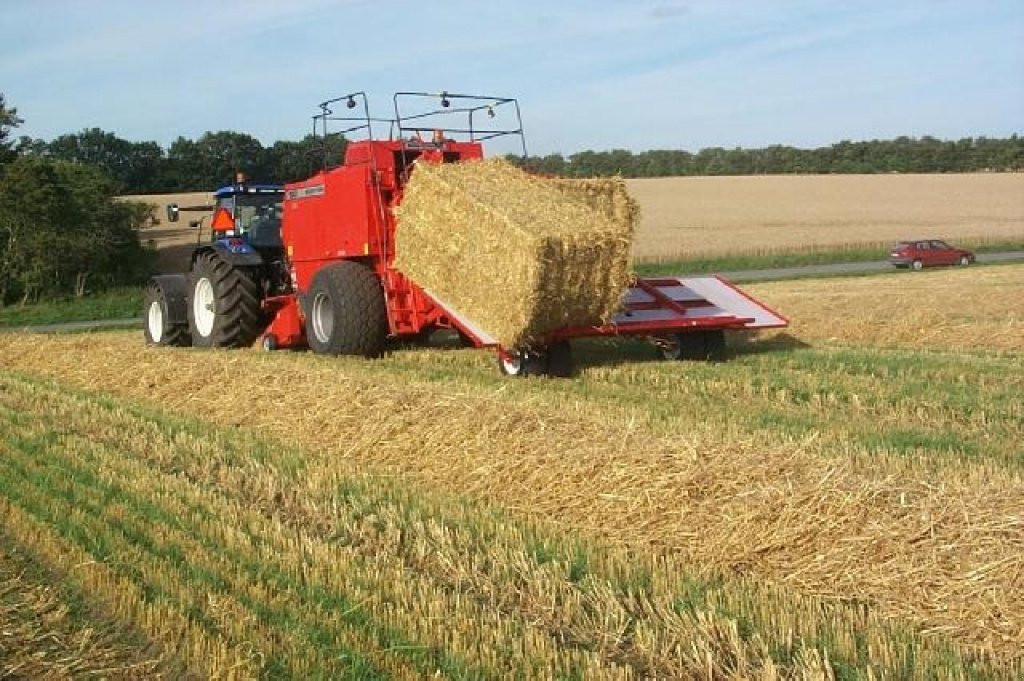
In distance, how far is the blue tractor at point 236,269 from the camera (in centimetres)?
1355

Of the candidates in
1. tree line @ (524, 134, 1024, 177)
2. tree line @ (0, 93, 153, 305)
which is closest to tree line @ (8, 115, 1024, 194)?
tree line @ (524, 134, 1024, 177)

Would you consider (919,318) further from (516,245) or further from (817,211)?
(817,211)

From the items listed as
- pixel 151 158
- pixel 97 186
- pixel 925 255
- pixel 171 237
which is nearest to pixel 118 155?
pixel 151 158

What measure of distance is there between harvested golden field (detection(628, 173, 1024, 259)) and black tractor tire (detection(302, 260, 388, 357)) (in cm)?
3099

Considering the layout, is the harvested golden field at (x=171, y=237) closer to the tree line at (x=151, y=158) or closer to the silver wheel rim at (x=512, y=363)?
the tree line at (x=151, y=158)

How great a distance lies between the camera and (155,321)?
1583cm

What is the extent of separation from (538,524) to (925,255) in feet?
121

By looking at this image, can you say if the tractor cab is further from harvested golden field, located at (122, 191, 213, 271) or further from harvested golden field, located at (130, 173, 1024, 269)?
harvested golden field, located at (130, 173, 1024, 269)

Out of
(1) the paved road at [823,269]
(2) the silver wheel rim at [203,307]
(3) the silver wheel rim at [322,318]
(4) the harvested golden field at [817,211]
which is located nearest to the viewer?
(3) the silver wheel rim at [322,318]

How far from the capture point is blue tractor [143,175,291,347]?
44.5 ft

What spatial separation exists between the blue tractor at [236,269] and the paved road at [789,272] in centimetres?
1431

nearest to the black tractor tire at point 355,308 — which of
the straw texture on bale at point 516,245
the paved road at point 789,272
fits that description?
the straw texture on bale at point 516,245

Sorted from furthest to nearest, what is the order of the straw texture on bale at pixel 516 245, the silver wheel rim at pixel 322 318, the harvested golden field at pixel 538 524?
the silver wheel rim at pixel 322 318 → the straw texture on bale at pixel 516 245 → the harvested golden field at pixel 538 524

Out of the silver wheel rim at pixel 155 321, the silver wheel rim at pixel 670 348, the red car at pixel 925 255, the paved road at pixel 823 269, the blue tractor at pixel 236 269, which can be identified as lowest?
the paved road at pixel 823 269
